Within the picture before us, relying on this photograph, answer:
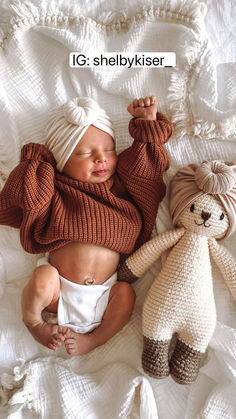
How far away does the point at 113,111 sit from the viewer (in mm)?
1229

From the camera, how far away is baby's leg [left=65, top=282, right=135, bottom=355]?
110 centimetres

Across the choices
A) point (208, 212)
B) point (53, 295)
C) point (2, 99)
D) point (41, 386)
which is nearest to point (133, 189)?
point (208, 212)

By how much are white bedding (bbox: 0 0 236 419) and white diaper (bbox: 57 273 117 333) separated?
0.09 meters

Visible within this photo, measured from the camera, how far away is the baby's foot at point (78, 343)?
1086 mm

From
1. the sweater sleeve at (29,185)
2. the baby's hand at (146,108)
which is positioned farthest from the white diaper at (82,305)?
the baby's hand at (146,108)

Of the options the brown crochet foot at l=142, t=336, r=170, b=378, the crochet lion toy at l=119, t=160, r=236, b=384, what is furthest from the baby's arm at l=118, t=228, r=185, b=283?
the brown crochet foot at l=142, t=336, r=170, b=378

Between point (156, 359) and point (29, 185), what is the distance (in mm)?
537

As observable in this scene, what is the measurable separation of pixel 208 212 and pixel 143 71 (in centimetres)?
47

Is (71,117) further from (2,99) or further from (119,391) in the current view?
(119,391)

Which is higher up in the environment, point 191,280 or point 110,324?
point 191,280

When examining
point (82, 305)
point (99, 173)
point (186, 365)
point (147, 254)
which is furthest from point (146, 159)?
point (186, 365)

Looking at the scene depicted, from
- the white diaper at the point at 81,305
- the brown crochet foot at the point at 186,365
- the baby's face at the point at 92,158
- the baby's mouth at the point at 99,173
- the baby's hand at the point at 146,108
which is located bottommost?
the brown crochet foot at the point at 186,365

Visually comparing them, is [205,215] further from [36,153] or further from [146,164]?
[36,153]

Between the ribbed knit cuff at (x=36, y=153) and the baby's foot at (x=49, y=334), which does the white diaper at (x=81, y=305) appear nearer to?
the baby's foot at (x=49, y=334)
